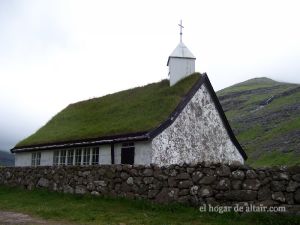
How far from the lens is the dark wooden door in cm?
2364

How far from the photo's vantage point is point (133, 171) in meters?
17.3

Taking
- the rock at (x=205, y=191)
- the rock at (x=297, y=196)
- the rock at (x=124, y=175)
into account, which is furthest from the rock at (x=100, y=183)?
the rock at (x=297, y=196)

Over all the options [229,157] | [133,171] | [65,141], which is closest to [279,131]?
[229,157]

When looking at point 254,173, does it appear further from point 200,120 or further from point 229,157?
point 229,157

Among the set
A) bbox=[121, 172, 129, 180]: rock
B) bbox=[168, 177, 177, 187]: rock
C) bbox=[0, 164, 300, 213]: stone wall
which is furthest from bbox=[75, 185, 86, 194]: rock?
bbox=[168, 177, 177, 187]: rock

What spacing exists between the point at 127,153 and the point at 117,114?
4.79m

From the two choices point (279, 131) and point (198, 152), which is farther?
point (279, 131)

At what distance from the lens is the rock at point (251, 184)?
538 inches

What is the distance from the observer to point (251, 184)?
1380 cm

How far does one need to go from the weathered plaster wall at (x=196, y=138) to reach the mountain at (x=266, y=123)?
2453cm

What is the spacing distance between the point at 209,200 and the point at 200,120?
1200 centimetres

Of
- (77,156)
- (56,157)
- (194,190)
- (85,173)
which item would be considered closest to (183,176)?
(194,190)

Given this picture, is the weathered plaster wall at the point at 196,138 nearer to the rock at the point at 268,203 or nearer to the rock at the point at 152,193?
the rock at the point at 152,193

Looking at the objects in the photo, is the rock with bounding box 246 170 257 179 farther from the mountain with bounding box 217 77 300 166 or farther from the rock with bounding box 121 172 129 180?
the mountain with bounding box 217 77 300 166
